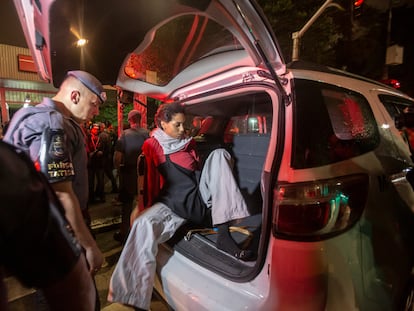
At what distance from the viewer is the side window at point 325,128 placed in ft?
4.57

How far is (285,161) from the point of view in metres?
1.41

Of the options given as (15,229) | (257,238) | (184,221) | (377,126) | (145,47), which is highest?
(145,47)

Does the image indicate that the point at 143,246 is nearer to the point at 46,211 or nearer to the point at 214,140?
the point at 46,211

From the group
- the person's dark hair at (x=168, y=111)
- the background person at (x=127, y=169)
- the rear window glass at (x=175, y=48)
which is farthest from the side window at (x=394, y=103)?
the background person at (x=127, y=169)

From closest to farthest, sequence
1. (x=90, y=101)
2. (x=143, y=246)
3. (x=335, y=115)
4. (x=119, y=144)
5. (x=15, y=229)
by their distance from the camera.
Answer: (x=15, y=229) → (x=335, y=115) → (x=90, y=101) → (x=143, y=246) → (x=119, y=144)

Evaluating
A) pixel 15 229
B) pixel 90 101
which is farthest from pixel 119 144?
pixel 15 229

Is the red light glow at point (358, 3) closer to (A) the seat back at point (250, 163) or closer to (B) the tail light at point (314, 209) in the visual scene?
(A) the seat back at point (250, 163)

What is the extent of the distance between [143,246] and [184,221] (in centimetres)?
43

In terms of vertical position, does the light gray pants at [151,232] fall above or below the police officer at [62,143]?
below

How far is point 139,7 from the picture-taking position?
1631 millimetres

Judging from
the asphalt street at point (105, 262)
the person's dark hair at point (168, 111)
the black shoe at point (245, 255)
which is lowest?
the asphalt street at point (105, 262)

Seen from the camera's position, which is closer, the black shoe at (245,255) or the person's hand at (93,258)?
the person's hand at (93,258)

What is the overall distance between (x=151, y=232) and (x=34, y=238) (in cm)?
137

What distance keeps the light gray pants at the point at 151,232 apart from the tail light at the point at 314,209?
729 mm
